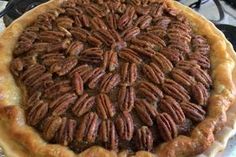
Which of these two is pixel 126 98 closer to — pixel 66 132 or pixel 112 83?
pixel 112 83

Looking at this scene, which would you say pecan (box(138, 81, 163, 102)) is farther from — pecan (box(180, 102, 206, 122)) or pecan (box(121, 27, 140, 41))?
pecan (box(121, 27, 140, 41))

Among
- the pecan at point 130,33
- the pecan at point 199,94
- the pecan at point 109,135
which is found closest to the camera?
the pecan at point 109,135

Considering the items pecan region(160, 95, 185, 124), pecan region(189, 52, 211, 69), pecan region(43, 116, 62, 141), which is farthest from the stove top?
pecan region(43, 116, 62, 141)

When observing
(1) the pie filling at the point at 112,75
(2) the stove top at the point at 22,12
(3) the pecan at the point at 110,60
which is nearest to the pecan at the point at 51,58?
(1) the pie filling at the point at 112,75

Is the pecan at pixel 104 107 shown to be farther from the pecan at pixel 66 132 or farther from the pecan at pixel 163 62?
the pecan at pixel 163 62

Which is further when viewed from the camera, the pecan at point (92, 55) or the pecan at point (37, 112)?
the pecan at point (92, 55)

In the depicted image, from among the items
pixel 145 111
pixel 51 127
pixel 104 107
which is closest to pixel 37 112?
pixel 51 127

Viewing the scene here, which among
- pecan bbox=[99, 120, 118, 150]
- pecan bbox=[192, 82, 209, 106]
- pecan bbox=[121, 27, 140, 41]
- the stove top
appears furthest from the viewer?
the stove top
